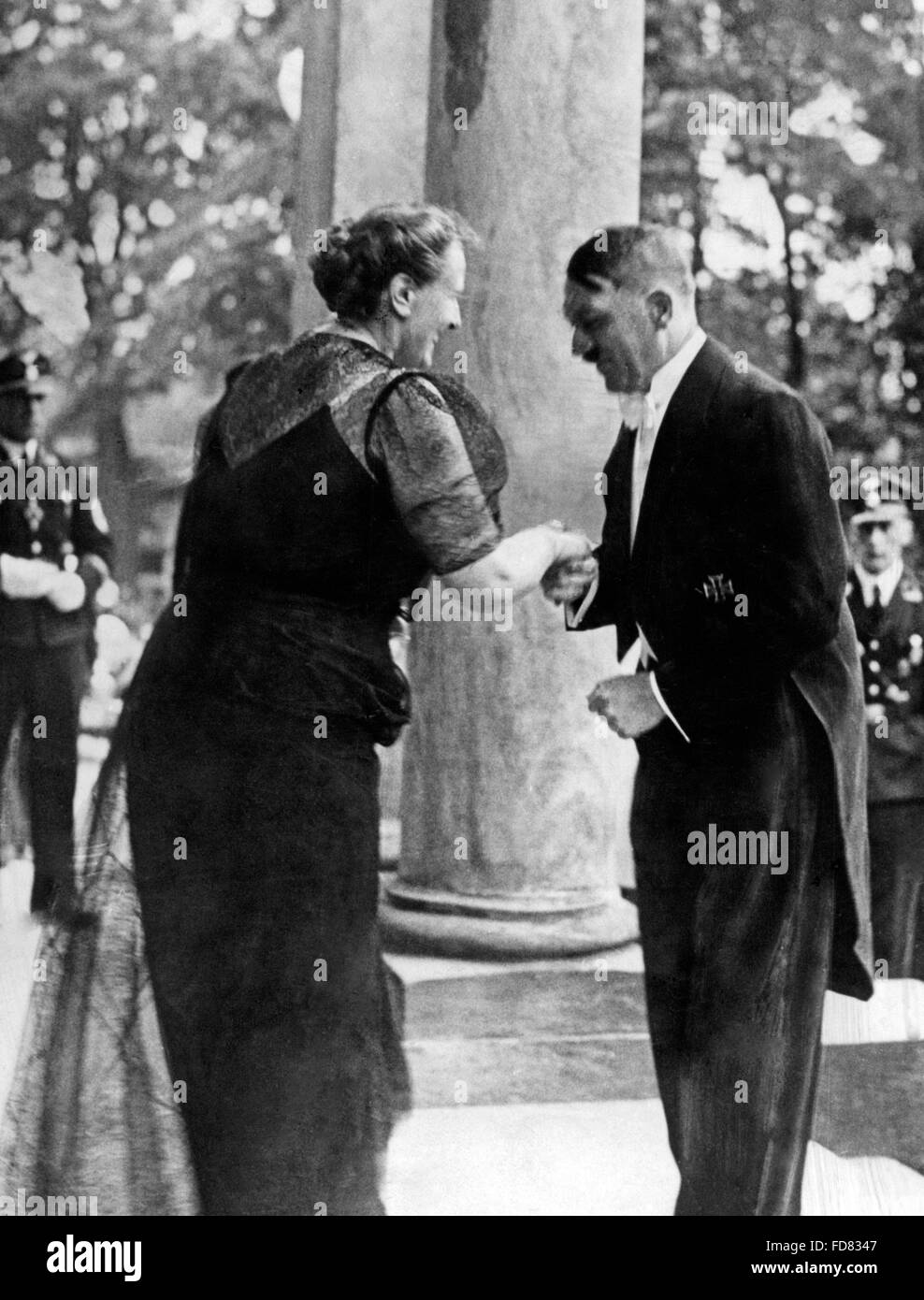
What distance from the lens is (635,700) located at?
4160mm

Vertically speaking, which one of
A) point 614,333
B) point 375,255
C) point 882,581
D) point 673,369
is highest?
point 375,255

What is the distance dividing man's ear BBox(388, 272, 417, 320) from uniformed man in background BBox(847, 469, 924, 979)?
A: 1397mm

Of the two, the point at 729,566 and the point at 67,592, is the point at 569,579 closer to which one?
the point at 729,566

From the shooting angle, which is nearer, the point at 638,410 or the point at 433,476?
the point at 433,476

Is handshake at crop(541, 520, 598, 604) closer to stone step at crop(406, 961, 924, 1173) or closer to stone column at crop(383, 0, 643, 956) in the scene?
stone column at crop(383, 0, 643, 956)

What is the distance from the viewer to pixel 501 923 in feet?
13.9

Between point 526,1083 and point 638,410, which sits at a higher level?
point 638,410

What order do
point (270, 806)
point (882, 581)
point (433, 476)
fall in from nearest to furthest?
point (433, 476)
point (270, 806)
point (882, 581)

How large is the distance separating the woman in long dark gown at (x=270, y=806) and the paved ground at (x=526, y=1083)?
0.37 feet

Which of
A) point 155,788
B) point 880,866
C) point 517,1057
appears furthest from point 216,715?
point 880,866

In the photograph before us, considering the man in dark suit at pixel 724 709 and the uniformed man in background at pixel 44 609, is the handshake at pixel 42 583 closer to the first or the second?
the uniformed man in background at pixel 44 609

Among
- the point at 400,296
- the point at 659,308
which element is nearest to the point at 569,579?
the point at 659,308

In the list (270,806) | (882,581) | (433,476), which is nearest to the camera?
(433,476)

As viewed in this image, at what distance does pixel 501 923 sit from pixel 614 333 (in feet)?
5.51
